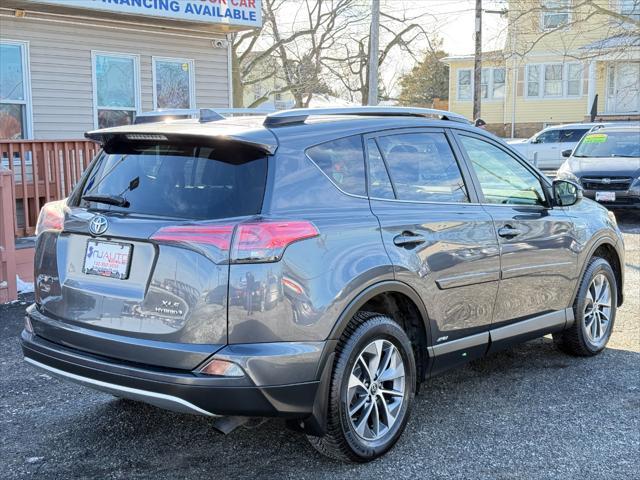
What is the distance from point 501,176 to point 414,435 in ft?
6.09

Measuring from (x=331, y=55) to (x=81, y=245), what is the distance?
25988 mm

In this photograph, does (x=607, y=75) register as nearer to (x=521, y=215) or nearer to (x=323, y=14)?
(x=323, y=14)

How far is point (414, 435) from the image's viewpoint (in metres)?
4.33

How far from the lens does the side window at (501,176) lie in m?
4.88

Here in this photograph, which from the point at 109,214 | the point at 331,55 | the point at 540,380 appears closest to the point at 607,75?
the point at 331,55

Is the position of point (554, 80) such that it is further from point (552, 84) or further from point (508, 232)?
point (508, 232)

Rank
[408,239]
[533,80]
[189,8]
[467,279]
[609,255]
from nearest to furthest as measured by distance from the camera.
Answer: [408,239], [467,279], [609,255], [189,8], [533,80]

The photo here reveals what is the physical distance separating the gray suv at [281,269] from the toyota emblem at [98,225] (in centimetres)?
1

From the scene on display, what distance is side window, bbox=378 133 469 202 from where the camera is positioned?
168 inches

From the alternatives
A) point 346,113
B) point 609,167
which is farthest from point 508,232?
point 609,167

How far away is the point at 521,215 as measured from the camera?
499cm

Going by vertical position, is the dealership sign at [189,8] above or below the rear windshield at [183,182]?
above

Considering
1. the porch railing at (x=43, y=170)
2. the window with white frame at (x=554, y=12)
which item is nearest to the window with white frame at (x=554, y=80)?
the window with white frame at (x=554, y=12)

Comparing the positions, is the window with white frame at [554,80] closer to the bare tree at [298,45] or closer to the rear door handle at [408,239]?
the bare tree at [298,45]
